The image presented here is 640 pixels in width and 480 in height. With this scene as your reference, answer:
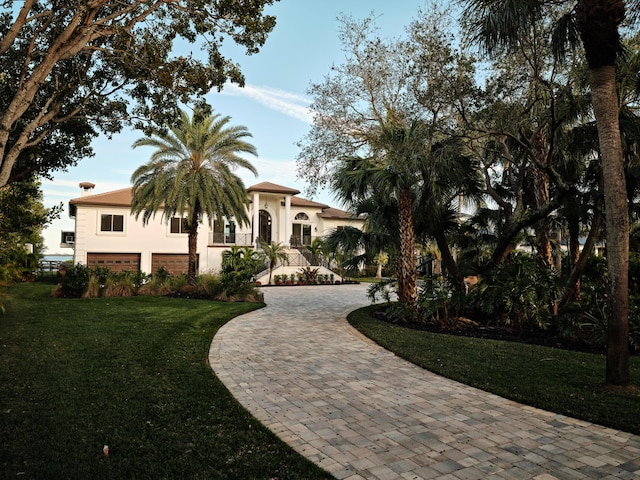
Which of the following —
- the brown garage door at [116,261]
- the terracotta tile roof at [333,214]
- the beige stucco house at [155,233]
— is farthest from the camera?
the terracotta tile roof at [333,214]

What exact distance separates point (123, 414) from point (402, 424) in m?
3.04

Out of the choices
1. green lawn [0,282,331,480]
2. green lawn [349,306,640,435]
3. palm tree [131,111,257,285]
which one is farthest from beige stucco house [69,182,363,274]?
green lawn [349,306,640,435]

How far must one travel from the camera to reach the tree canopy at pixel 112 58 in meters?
7.45

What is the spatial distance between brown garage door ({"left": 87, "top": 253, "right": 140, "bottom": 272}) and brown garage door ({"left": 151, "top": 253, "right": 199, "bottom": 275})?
1094 mm

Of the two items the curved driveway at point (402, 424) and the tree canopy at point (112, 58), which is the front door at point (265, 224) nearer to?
the tree canopy at point (112, 58)

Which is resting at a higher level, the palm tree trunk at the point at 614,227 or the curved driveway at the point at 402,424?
the palm tree trunk at the point at 614,227

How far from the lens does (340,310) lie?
14602mm

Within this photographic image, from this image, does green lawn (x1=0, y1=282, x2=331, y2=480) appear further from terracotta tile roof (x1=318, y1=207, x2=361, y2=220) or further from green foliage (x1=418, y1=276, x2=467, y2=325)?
terracotta tile roof (x1=318, y1=207, x2=361, y2=220)

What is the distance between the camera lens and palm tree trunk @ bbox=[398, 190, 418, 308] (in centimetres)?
1195

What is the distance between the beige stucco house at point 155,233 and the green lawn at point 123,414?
17.7 m

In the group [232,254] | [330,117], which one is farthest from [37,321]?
[232,254]

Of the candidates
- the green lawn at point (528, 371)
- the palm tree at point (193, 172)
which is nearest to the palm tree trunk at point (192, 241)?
the palm tree at point (193, 172)

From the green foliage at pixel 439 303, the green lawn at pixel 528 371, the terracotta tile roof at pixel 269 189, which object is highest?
the terracotta tile roof at pixel 269 189

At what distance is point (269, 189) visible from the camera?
32.3 metres
